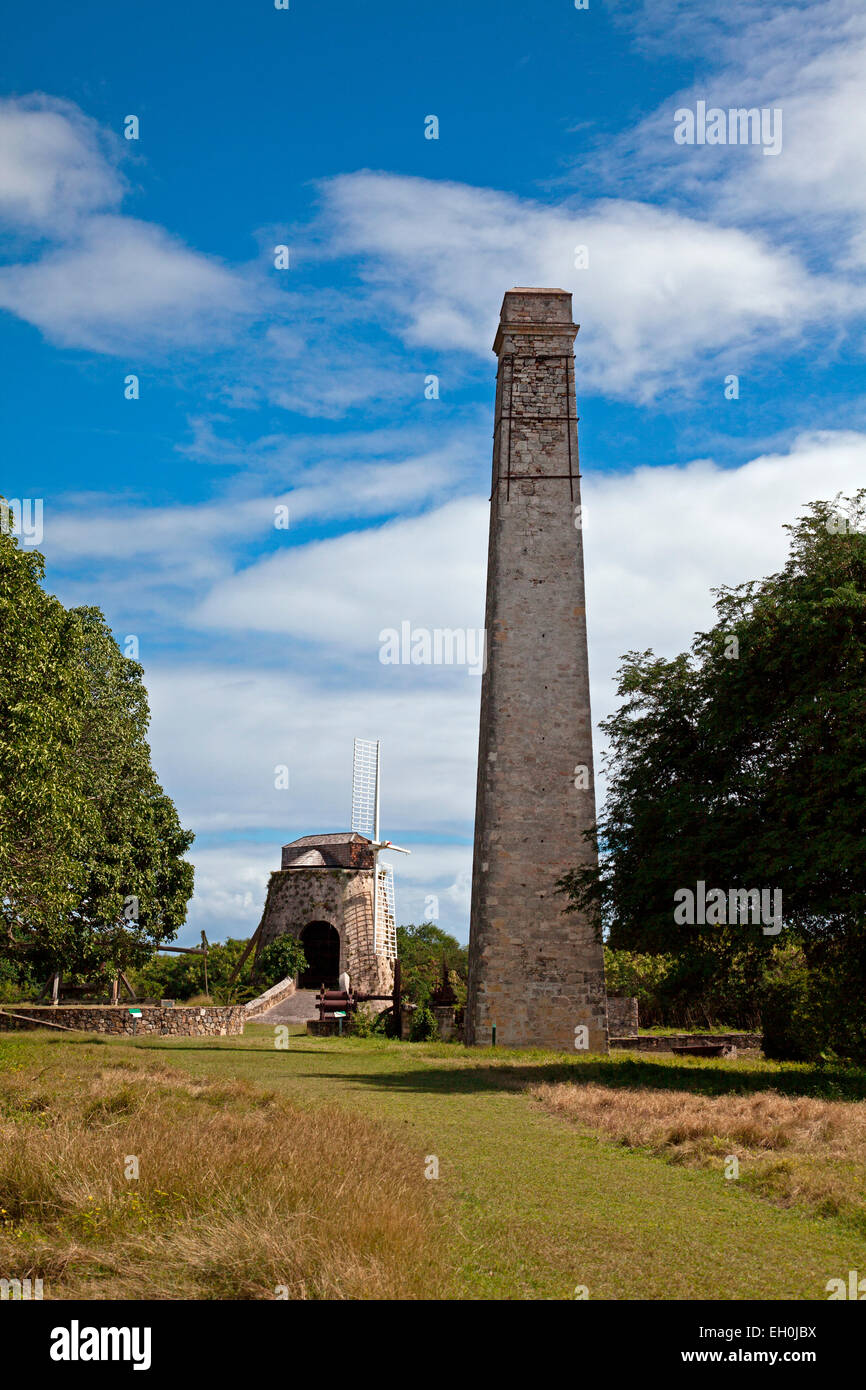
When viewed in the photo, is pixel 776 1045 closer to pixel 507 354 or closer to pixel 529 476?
pixel 529 476

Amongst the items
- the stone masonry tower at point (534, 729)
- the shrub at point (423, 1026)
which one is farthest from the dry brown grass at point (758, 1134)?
the shrub at point (423, 1026)

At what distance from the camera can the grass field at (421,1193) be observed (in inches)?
222

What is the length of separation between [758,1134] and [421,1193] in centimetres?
449

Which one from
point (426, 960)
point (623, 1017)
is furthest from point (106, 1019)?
point (426, 960)

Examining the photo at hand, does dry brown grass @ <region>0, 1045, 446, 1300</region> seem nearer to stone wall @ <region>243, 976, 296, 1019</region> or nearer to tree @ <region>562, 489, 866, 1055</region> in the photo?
tree @ <region>562, 489, 866, 1055</region>

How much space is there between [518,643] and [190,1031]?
1500 cm

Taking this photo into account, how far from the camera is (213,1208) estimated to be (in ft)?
21.5

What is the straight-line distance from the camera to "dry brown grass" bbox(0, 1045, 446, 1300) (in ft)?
17.7

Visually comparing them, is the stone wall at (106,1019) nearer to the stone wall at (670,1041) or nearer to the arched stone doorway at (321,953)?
the stone wall at (670,1041)

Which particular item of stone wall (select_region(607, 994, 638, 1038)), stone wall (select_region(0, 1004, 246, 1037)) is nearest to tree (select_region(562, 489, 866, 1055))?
stone wall (select_region(607, 994, 638, 1038))

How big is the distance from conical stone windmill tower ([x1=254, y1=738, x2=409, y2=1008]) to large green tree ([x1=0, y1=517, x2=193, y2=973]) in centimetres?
1598

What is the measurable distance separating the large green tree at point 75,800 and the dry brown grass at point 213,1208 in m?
10.2

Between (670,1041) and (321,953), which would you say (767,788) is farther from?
(321,953)
